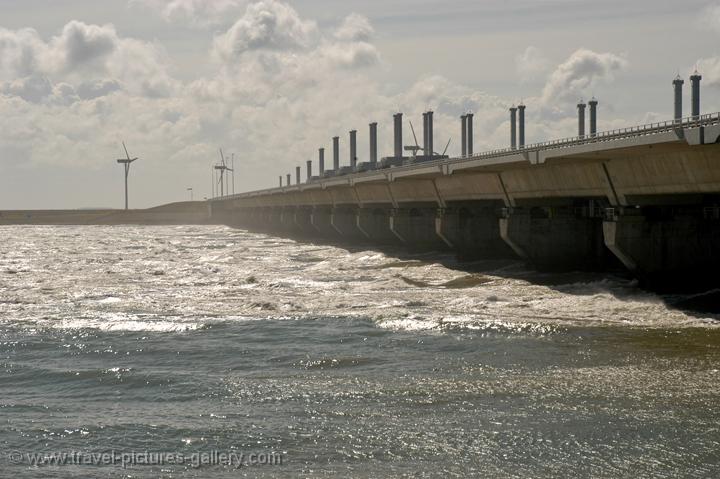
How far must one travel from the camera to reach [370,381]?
19.8m

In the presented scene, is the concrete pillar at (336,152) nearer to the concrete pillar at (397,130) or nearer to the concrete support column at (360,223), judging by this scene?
the concrete pillar at (397,130)

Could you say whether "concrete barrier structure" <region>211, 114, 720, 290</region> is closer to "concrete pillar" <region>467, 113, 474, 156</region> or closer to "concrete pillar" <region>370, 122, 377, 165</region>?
"concrete pillar" <region>467, 113, 474, 156</region>

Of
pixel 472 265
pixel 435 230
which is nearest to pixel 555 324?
pixel 472 265

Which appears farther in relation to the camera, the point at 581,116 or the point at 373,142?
the point at 373,142

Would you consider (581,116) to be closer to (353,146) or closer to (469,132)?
(469,132)

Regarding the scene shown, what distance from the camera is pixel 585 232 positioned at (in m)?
46.7

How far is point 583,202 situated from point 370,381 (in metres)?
30.7

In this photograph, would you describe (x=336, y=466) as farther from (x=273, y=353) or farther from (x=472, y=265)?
(x=472, y=265)

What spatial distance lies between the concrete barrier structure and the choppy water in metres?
3.12

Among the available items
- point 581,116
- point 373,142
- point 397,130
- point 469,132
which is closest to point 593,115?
point 581,116

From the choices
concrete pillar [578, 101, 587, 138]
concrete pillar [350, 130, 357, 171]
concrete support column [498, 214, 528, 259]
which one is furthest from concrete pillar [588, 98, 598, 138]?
concrete pillar [350, 130, 357, 171]

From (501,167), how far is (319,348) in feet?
89.6

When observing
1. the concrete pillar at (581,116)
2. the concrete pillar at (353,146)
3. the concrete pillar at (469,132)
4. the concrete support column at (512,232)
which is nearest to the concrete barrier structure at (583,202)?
the concrete support column at (512,232)

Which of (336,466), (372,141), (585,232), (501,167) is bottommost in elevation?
(336,466)
